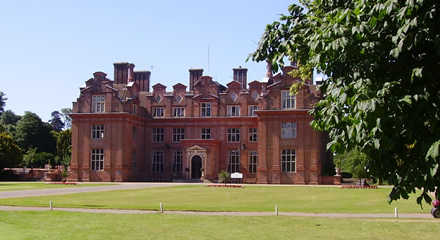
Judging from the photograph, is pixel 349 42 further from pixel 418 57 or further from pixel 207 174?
pixel 207 174

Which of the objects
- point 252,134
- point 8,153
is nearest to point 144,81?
point 252,134

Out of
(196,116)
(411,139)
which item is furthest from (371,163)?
(196,116)

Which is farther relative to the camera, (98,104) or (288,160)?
(98,104)

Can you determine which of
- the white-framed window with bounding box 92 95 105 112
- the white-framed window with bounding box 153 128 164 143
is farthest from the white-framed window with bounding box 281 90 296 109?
the white-framed window with bounding box 92 95 105 112

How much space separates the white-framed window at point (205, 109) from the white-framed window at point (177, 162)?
592 cm

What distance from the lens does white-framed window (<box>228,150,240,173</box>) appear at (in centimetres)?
6291

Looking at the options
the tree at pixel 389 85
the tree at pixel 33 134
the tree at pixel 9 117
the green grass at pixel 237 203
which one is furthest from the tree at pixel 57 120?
the tree at pixel 389 85

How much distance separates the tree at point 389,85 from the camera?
5.83 m

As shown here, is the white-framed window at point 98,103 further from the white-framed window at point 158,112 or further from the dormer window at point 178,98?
the dormer window at point 178,98

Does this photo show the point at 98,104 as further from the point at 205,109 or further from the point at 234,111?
the point at 234,111

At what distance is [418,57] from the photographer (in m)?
6.17

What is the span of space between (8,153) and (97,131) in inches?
536

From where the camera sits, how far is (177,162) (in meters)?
65.6

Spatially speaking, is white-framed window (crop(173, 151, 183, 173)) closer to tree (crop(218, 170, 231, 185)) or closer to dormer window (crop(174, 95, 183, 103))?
dormer window (crop(174, 95, 183, 103))
